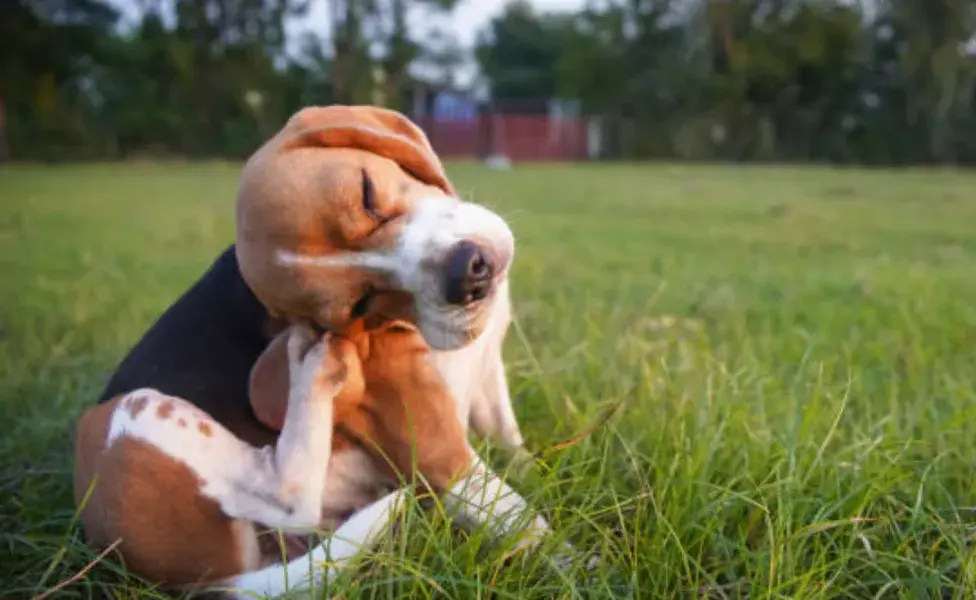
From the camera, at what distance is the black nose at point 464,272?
1357 millimetres

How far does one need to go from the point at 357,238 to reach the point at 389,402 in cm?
30

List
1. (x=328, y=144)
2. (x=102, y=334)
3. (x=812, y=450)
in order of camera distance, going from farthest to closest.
Answer: (x=102, y=334) < (x=812, y=450) < (x=328, y=144)

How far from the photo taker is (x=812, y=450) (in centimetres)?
187

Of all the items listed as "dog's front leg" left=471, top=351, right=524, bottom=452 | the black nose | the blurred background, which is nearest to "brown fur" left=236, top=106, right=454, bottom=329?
the black nose

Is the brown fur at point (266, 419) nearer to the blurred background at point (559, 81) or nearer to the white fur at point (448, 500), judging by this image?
the white fur at point (448, 500)

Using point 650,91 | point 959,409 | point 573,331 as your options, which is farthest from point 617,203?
point 650,91

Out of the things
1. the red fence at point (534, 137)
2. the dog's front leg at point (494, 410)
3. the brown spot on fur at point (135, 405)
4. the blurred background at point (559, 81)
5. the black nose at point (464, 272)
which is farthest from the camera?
the red fence at point (534, 137)

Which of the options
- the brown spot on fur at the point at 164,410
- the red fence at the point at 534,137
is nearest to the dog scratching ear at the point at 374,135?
the brown spot on fur at the point at 164,410

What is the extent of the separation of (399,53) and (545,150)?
5.65m

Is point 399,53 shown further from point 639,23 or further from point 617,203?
point 617,203

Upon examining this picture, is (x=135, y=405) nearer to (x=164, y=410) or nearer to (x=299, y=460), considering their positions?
(x=164, y=410)

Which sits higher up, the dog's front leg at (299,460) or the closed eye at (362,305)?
the closed eye at (362,305)

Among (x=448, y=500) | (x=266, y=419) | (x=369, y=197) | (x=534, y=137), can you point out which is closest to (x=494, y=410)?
(x=448, y=500)

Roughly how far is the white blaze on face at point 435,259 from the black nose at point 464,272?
0.03 feet
